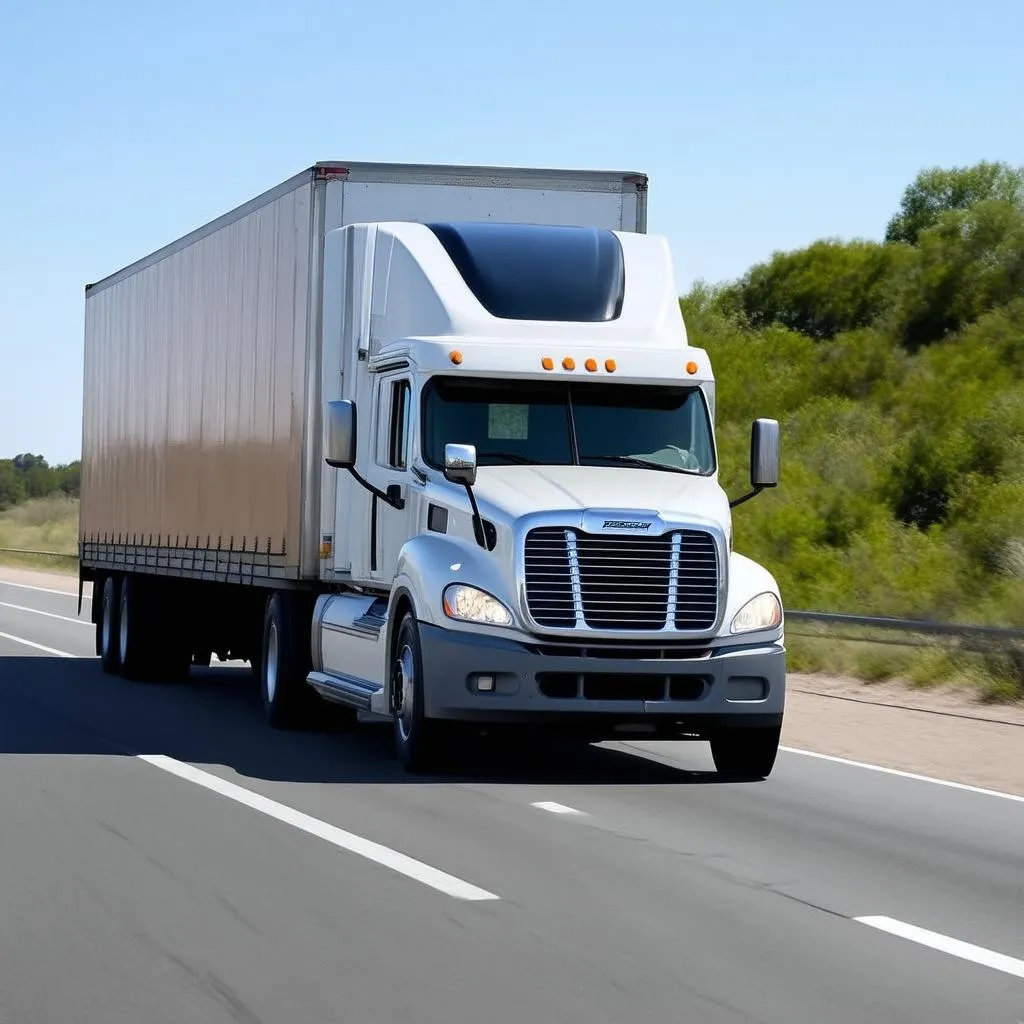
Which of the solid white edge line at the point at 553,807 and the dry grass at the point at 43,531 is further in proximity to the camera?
the dry grass at the point at 43,531

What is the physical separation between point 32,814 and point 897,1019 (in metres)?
6.03

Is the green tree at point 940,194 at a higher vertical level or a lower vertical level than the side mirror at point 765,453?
higher

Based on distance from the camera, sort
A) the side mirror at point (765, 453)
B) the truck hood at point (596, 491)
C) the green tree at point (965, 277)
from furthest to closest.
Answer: the green tree at point (965, 277)
the side mirror at point (765, 453)
the truck hood at point (596, 491)

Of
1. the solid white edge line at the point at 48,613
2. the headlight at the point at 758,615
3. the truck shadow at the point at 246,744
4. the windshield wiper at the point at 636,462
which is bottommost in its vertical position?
the solid white edge line at the point at 48,613

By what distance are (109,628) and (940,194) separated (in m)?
59.0

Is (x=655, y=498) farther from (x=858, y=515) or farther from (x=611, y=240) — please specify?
(x=858, y=515)

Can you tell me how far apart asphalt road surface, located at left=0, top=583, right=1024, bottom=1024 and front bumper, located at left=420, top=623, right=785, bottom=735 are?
47 cm

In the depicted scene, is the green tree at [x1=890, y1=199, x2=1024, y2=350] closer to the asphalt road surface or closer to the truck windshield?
the truck windshield

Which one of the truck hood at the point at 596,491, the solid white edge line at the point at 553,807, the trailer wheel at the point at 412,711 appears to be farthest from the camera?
the trailer wheel at the point at 412,711

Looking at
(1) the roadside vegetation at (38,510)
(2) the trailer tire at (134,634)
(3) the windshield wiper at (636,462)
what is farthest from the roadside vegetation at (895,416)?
(1) the roadside vegetation at (38,510)

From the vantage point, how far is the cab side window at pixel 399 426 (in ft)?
46.2

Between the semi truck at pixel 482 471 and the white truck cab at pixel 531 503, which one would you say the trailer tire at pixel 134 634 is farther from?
the white truck cab at pixel 531 503

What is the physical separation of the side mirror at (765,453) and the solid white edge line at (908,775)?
2246 mm

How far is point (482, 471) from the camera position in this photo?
13531 millimetres
